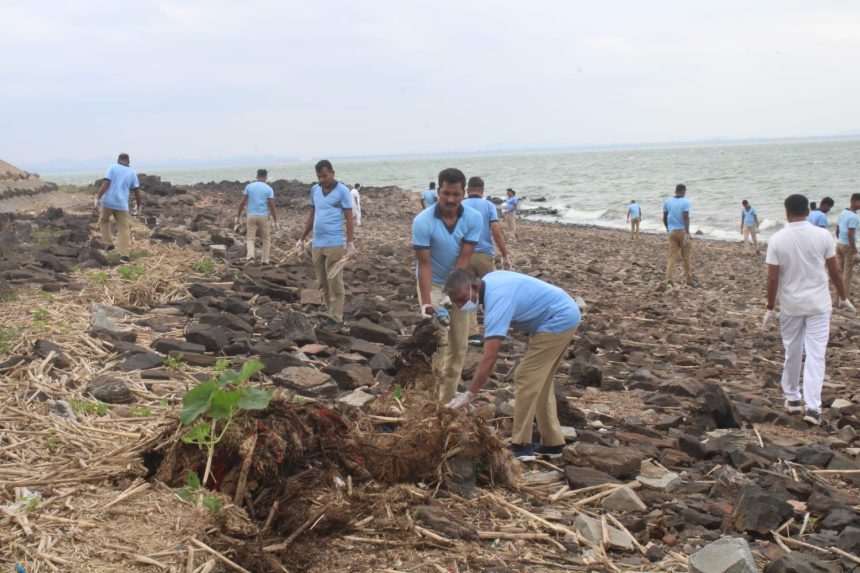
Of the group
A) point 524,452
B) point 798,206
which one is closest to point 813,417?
point 798,206

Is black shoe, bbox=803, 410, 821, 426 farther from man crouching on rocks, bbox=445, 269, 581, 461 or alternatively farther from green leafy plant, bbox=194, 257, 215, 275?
green leafy plant, bbox=194, 257, 215, 275

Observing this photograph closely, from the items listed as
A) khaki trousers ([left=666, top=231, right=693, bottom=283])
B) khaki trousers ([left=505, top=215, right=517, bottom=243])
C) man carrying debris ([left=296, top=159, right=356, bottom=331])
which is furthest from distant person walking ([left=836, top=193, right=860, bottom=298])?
khaki trousers ([left=505, top=215, right=517, bottom=243])

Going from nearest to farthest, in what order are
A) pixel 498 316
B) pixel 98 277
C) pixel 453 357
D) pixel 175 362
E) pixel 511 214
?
pixel 498 316
pixel 453 357
pixel 175 362
pixel 98 277
pixel 511 214

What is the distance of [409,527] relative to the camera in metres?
4.20

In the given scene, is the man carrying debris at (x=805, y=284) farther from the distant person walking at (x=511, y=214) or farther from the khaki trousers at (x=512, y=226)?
the distant person walking at (x=511, y=214)

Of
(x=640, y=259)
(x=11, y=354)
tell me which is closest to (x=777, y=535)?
(x=11, y=354)

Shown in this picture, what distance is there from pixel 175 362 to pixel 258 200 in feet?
25.4

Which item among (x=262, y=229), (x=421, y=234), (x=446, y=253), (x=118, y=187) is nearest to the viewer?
(x=421, y=234)

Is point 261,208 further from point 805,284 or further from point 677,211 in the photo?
point 805,284

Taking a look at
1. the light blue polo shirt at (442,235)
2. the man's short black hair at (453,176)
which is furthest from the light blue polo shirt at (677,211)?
the man's short black hair at (453,176)

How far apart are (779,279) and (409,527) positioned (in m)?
4.86

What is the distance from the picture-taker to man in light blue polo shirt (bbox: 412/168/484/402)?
20.9ft

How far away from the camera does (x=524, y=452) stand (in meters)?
5.57

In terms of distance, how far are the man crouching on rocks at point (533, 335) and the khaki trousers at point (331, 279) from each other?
4395 mm
